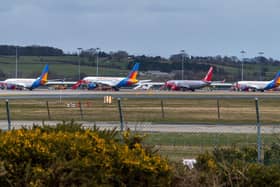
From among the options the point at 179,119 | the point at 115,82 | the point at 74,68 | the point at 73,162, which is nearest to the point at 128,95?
the point at 179,119

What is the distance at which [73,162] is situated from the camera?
31.0 feet

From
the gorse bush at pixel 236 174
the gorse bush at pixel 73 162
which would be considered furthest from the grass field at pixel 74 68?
the gorse bush at pixel 73 162

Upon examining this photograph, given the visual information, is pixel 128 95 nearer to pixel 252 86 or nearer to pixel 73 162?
pixel 73 162

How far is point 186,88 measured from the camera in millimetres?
116312

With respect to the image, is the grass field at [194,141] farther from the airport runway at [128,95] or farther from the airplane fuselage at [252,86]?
the airplane fuselage at [252,86]

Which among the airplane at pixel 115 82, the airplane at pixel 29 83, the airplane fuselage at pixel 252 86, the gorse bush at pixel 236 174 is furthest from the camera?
the airplane fuselage at pixel 252 86

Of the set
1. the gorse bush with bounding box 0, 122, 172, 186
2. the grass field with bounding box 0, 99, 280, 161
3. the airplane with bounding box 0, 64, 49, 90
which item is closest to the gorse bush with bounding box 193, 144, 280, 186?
the gorse bush with bounding box 0, 122, 172, 186

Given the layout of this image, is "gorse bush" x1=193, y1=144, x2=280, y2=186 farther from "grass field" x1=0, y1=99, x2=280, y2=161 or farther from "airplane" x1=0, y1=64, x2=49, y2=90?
"airplane" x1=0, y1=64, x2=49, y2=90

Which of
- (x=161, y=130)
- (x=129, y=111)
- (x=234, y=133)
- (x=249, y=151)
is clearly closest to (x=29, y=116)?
(x=129, y=111)

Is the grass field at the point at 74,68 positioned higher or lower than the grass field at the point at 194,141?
higher

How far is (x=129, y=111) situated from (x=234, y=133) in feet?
17.1

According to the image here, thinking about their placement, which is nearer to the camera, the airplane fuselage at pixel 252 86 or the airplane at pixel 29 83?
the airplane at pixel 29 83

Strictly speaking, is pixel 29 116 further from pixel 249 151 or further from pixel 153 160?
pixel 153 160

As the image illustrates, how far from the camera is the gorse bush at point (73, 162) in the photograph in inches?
367
